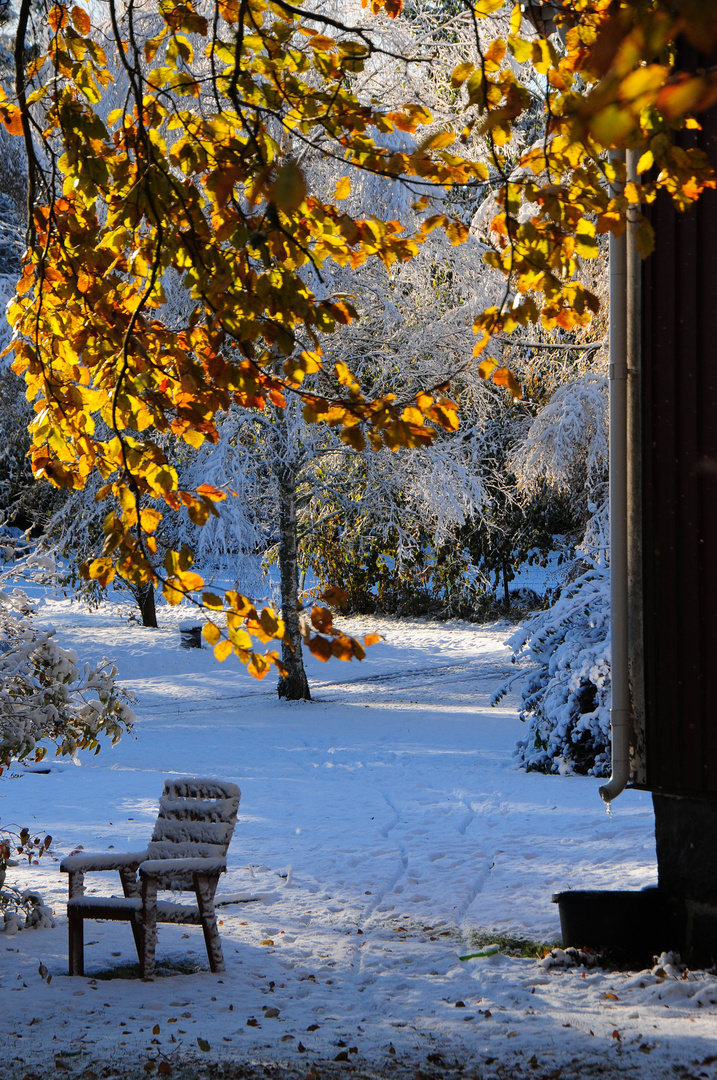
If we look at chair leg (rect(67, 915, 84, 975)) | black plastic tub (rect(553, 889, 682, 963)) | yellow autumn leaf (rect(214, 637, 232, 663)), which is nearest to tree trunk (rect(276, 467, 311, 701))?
black plastic tub (rect(553, 889, 682, 963))

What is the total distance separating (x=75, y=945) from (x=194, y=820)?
84cm

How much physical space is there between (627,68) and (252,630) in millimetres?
2044

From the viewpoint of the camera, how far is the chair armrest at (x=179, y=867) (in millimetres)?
4914

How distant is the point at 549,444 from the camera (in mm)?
13609

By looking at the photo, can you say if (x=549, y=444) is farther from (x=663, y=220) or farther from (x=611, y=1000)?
(x=611, y=1000)

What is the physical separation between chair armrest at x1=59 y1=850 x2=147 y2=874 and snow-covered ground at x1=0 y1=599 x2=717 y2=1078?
0.49m

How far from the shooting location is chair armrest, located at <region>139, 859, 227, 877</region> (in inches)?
193

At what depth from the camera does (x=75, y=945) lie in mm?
5062

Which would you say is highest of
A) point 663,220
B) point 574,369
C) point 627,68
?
point 574,369

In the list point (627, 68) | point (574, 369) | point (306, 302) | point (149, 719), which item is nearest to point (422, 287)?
point (574, 369)

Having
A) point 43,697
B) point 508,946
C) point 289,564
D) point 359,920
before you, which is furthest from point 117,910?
point 289,564

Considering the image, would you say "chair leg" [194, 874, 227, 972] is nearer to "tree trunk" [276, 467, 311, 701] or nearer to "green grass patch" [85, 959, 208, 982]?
"green grass patch" [85, 959, 208, 982]

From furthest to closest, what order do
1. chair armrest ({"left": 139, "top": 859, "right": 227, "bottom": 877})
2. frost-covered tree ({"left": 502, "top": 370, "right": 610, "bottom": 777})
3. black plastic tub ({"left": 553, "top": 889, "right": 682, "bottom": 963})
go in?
1. frost-covered tree ({"left": 502, "top": 370, "right": 610, "bottom": 777})
2. black plastic tub ({"left": 553, "top": 889, "right": 682, "bottom": 963})
3. chair armrest ({"left": 139, "top": 859, "right": 227, "bottom": 877})

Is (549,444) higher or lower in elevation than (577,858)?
higher
